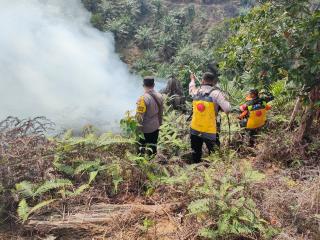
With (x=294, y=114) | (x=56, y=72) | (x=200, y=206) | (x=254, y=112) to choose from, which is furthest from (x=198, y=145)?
(x=56, y=72)

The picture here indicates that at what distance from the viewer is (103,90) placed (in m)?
17.4

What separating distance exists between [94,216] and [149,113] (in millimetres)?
2078

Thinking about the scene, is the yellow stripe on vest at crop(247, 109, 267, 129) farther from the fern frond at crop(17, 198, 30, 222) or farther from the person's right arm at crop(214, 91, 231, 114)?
the fern frond at crop(17, 198, 30, 222)

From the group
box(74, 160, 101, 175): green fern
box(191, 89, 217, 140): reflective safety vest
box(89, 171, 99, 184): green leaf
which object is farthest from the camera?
box(191, 89, 217, 140): reflective safety vest

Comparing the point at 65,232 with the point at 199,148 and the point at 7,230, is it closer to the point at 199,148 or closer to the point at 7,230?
the point at 7,230

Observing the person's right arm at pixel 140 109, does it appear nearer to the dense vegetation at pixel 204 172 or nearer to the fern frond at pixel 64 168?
the dense vegetation at pixel 204 172

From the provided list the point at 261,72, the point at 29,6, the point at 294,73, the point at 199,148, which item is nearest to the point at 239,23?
the point at 261,72

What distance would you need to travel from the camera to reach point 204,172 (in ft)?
14.6

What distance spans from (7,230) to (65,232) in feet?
1.83

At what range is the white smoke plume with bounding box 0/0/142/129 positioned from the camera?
1530 cm

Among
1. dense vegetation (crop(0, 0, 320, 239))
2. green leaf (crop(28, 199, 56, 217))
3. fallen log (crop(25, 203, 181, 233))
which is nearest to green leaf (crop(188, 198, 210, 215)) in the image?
dense vegetation (crop(0, 0, 320, 239))

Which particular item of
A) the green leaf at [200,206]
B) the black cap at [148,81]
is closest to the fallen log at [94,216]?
the green leaf at [200,206]

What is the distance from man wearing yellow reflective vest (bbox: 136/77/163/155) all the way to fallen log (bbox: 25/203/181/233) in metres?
1.50

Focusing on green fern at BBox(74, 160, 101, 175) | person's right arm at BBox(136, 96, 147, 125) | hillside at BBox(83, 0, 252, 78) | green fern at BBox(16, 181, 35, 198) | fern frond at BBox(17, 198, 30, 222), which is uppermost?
hillside at BBox(83, 0, 252, 78)
